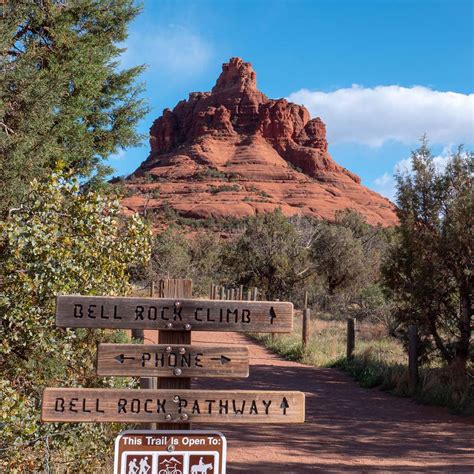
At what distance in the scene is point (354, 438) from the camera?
8273 mm

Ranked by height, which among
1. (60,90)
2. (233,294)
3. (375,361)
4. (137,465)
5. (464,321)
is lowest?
(375,361)

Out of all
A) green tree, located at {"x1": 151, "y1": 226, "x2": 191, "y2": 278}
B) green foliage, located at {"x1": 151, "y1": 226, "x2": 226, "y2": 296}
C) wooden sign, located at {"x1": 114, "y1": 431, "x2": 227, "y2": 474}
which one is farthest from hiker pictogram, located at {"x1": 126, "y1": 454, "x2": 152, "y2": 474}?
green tree, located at {"x1": 151, "y1": 226, "x2": 191, "y2": 278}

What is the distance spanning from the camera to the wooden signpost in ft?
11.5

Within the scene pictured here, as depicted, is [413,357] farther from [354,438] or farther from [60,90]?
[60,90]

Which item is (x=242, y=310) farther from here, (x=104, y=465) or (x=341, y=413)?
(x=341, y=413)

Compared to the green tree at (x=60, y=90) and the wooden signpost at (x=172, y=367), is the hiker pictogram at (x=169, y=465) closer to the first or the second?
the wooden signpost at (x=172, y=367)

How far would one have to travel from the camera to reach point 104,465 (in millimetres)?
5734

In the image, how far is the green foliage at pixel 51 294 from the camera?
4879 mm

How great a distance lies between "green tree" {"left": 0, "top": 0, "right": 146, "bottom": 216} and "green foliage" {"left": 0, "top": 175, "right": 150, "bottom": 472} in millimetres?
3254

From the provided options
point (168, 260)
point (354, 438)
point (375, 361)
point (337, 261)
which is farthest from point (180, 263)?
point (354, 438)

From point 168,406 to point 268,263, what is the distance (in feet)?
90.2

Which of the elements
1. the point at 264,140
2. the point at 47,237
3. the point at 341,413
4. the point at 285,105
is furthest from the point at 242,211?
the point at 47,237

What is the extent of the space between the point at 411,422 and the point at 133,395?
6975 mm

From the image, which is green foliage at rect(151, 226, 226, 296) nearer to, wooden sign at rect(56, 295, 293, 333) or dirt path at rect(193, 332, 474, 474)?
dirt path at rect(193, 332, 474, 474)
